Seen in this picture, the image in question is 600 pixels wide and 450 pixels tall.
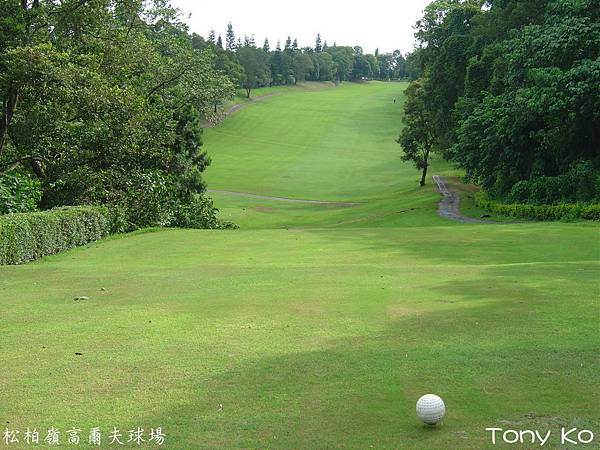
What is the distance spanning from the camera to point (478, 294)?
11.1 m

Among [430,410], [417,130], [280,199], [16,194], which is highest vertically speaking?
[430,410]

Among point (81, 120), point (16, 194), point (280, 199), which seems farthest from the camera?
point (280, 199)

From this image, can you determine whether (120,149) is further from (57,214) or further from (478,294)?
(478,294)

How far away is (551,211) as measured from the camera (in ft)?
113

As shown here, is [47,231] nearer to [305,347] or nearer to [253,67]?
[305,347]

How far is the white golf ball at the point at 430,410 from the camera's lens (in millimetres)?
5215

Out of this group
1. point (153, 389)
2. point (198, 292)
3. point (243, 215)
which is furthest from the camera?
point (243, 215)

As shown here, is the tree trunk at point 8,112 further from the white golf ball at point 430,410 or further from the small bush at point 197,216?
the white golf ball at point 430,410

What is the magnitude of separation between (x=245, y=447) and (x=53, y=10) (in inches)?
1185

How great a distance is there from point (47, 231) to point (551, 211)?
80.0 feet

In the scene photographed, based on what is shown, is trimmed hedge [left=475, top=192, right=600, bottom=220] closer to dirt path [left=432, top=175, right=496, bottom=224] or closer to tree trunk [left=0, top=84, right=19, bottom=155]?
dirt path [left=432, top=175, right=496, bottom=224]

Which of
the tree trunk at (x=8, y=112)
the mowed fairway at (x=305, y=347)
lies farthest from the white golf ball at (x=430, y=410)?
the tree trunk at (x=8, y=112)

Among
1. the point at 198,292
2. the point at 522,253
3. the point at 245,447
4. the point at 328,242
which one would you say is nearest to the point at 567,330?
the point at 245,447

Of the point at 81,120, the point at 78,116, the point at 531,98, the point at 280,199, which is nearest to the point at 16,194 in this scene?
the point at 78,116
